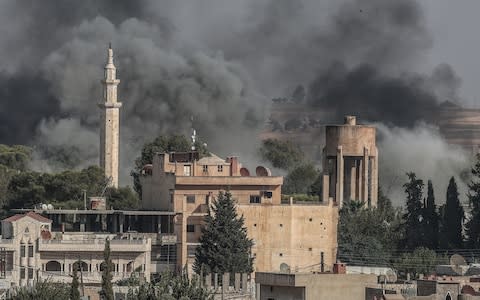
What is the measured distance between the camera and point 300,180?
109562 mm

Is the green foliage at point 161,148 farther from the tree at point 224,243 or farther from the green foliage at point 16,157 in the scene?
the tree at point 224,243

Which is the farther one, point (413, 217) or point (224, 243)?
point (413, 217)

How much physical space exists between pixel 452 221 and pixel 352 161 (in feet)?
34.5

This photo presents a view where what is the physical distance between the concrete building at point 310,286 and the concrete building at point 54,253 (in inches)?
956

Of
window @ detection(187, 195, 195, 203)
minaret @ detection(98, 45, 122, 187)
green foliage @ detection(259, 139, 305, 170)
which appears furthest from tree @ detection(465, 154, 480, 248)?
green foliage @ detection(259, 139, 305, 170)

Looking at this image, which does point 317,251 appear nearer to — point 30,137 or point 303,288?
point 303,288

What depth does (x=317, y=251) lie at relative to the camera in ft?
276

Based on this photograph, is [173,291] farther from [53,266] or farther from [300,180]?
[300,180]

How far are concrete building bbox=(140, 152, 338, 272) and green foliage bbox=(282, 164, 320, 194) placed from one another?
67.2 ft

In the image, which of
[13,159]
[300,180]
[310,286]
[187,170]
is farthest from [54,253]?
[13,159]

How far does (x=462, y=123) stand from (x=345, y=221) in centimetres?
2574

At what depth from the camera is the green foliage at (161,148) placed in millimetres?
100562

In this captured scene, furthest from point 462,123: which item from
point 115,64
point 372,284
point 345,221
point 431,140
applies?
point 372,284

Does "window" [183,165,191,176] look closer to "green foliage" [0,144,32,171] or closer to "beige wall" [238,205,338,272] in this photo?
"beige wall" [238,205,338,272]
